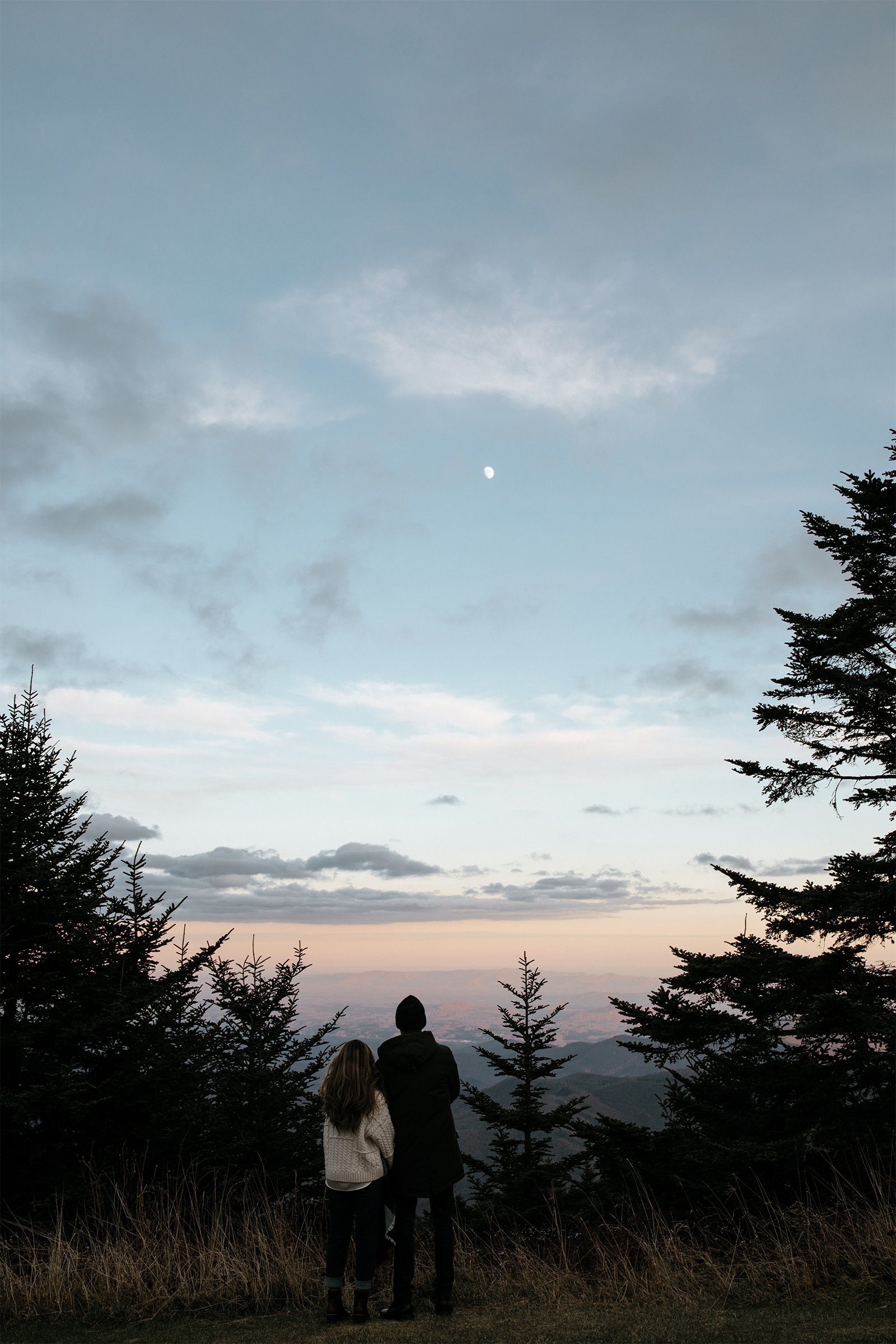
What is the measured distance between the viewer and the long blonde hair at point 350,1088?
6039 mm

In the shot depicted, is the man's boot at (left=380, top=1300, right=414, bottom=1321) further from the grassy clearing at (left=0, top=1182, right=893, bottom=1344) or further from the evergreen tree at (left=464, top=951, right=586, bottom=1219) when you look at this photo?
the evergreen tree at (left=464, top=951, right=586, bottom=1219)

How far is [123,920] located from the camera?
14.8 metres

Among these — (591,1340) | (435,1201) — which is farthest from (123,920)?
(591,1340)

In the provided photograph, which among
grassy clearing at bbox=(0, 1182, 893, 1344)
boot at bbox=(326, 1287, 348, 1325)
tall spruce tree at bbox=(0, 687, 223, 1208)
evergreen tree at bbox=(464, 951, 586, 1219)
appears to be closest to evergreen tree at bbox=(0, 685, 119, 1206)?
tall spruce tree at bbox=(0, 687, 223, 1208)

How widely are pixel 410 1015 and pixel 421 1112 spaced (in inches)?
26.4

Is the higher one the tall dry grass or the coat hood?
the coat hood

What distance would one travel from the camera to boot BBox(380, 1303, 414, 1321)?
590 cm

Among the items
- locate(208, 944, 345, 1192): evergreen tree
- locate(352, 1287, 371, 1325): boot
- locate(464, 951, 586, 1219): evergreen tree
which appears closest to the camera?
locate(352, 1287, 371, 1325): boot

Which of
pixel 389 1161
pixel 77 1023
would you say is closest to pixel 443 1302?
pixel 389 1161

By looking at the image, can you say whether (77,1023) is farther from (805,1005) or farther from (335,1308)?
(805,1005)

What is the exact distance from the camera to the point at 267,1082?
1855cm

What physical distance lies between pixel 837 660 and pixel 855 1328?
14.4 meters

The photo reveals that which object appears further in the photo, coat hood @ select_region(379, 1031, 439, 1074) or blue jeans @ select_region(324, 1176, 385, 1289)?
coat hood @ select_region(379, 1031, 439, 1074)

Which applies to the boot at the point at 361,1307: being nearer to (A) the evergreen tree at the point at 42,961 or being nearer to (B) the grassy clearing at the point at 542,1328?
(B) the grassy clearing at the point at 542,1328
